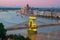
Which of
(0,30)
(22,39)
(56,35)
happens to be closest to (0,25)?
(0,30)

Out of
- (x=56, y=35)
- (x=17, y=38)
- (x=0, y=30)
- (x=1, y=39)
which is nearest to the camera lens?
(x=17, y=38)

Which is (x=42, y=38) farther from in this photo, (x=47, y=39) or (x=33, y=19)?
(x=33, y=19)

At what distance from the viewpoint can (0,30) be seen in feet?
8.77

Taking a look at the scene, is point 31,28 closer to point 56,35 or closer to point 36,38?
point 36,38

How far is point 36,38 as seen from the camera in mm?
4621

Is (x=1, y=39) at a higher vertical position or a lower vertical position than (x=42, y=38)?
higher

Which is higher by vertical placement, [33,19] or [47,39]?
[33,19]

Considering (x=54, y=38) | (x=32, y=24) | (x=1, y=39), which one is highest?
(x=1, y=39)

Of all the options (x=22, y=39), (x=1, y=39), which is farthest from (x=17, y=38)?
(x=1, y=39)

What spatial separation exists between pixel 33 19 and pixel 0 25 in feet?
6.90

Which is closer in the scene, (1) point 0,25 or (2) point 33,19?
(1) point 0,25

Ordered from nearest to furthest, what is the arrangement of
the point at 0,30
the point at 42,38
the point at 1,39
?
the point at 1,39, the point at 0,30, the point at 42,38

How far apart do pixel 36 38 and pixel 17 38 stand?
8.18 feet

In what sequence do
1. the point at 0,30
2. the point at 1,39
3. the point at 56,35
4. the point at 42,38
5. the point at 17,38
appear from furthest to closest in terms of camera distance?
the point at 56,35, the point at 42,38, the point at 0,30, the point at 1,39, the point at 17,38
